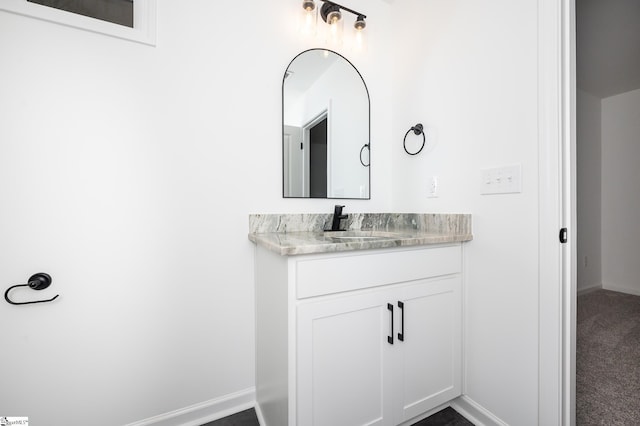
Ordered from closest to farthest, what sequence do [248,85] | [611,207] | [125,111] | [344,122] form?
[125,111] → [248,85] → [344,122] → [611,207]

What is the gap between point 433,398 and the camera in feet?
4.15

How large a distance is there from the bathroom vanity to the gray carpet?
68 cm

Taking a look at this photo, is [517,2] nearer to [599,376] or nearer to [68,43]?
[68,43]

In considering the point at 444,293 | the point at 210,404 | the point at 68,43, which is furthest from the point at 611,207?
the point at 68,43

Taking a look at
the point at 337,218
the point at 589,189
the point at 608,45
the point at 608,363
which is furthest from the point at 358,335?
the point at 589,189

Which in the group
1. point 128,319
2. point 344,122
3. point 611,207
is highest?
point 344,122

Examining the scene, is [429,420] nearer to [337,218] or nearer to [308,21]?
[337,218]

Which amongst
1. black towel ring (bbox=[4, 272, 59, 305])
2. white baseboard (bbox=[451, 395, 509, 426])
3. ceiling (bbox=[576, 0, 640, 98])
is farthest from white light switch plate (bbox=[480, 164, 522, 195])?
black towel ring (bbox=[4, 272, 59, 305])

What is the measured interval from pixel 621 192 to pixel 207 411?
183 inches

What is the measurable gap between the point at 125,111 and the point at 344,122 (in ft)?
3.80

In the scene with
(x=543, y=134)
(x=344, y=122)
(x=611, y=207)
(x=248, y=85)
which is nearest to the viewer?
(x=543, y=134)

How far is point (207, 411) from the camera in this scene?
4.42ft

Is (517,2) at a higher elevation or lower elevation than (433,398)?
higher

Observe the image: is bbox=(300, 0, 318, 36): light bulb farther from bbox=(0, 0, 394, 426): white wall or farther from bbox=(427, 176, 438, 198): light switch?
bbox=(427, 176, 438, 198): light switch
